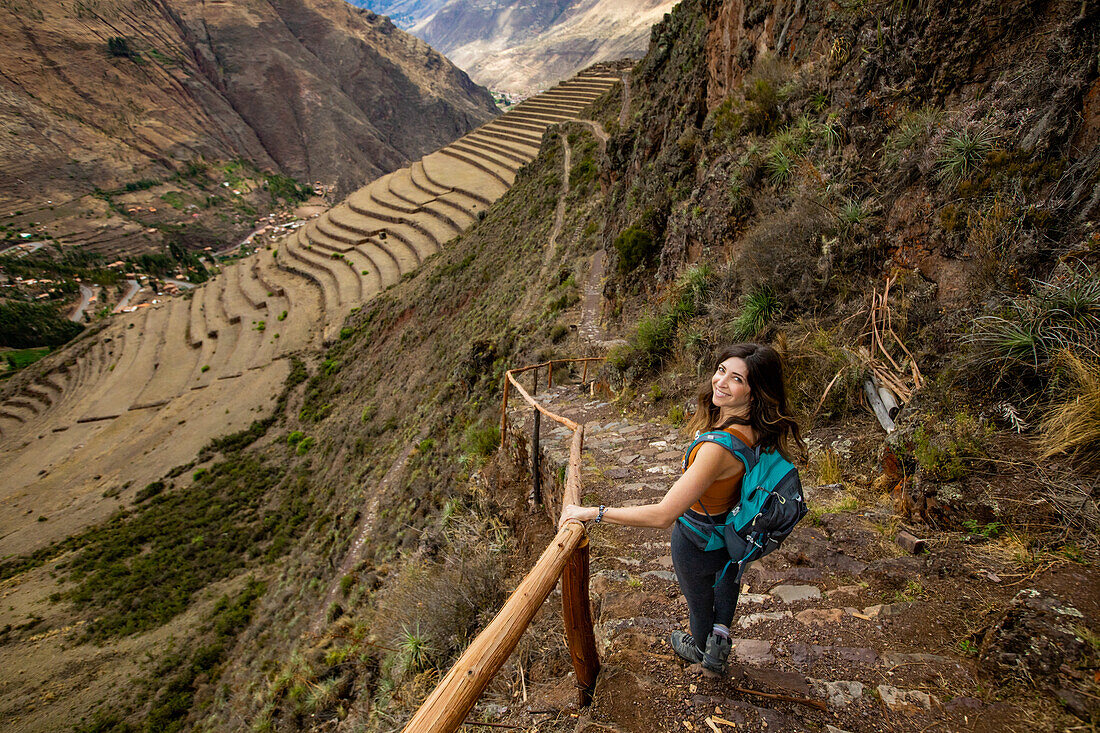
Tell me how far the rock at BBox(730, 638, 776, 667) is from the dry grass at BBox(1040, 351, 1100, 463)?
2.09 m

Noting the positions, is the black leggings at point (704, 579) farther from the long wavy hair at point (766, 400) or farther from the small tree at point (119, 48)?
the small tree at point (119, 48)

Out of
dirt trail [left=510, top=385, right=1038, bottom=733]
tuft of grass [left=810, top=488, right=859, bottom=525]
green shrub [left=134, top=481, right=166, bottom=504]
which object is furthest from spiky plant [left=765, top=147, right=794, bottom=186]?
green shrub [left=134, top=481, right=166, bottom=504]

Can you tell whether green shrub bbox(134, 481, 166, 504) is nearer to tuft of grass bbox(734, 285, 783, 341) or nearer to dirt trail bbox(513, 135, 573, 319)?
dirt trail bbox(513, 135, 573, 319)

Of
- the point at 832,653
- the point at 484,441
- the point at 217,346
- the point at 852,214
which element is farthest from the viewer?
the point at 217,346

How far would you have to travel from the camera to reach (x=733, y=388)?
2.04 metres

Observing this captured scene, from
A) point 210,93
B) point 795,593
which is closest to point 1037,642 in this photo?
point 795,593

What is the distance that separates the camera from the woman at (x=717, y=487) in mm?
1906

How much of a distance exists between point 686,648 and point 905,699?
0.92 meters

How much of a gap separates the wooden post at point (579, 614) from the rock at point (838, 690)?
106 centimetres

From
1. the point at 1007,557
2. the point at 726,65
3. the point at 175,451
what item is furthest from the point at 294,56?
the point at 1007,557

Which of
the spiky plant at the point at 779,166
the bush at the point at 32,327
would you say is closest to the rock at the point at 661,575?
the spiky plant at the point at 779,166

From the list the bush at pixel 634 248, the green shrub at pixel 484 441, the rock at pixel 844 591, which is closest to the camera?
the rock at pixel 844 591

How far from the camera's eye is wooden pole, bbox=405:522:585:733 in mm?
1504

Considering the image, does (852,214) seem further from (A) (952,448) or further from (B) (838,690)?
(B) (838,690)
